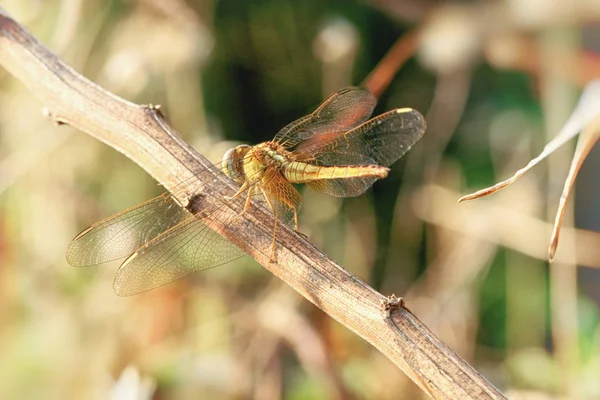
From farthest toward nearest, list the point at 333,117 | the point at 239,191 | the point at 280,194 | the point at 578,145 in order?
the point at 333,117 → the point at 280,194 → the point at 239,191 → the point at 578,145

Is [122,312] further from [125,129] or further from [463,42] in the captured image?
[463,42]

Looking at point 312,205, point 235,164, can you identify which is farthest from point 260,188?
point 312,205

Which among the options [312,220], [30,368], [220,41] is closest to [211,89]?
[220,41]

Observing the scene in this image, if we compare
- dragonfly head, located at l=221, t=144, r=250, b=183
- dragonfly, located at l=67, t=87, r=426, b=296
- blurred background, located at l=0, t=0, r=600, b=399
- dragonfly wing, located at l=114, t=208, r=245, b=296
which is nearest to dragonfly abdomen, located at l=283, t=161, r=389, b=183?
dragonfly, located at l=67, t=87, r=426, b=296

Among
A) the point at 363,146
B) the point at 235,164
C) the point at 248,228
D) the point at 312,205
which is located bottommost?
the point at 248,228

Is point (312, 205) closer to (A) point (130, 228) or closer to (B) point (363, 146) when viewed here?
(B) point (363, 146)

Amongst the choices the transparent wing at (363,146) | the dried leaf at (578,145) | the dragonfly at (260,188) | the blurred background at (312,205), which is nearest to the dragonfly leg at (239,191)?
the dragonfly at (260,188)

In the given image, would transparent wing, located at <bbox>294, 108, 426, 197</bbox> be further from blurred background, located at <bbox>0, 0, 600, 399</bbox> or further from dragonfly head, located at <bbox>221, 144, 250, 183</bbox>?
blurred background, located at <bbox>0, 0, 600, 399</bbox>
